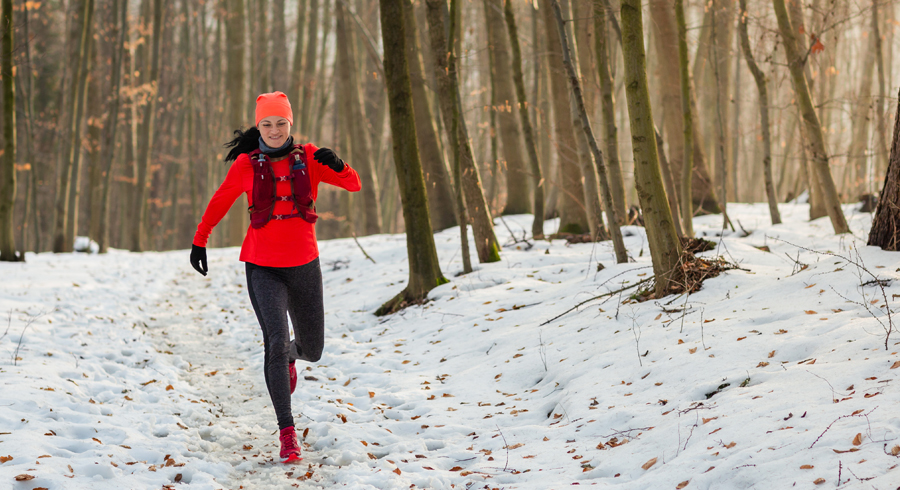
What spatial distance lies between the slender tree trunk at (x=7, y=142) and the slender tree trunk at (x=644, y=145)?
32.9ft

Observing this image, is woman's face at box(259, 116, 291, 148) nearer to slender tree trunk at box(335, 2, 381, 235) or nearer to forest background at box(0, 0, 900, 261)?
forest background at box(0, 0, 900, 261)

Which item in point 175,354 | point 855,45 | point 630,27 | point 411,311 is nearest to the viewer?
point 630,27

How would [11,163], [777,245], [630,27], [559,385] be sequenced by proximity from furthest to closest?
[11,163], [777,245], [630,27], [559,385]

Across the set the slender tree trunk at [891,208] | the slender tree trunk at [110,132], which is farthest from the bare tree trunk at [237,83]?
the slender tree trunk at [891,208]

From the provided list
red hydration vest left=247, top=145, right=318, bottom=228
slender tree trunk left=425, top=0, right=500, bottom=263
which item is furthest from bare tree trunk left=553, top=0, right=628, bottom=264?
red hydration vest left=247, top=145, right=318, bottom=228

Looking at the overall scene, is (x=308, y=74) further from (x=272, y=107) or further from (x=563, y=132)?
(x=272, y=107)

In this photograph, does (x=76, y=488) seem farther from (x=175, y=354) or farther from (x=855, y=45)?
(x=855, y=45)

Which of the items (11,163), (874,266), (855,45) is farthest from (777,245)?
(855,45)

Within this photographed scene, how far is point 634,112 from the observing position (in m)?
5.12

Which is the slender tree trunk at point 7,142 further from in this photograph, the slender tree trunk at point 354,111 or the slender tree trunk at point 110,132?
the slender tree trunk at point 354,111

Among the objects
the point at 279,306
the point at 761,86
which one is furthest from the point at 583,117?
the point at 761,86

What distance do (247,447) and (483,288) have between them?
402 centimetres

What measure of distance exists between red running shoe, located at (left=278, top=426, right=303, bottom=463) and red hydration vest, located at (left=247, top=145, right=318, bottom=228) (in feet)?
4.11

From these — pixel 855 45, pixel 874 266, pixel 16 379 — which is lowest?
pixel 16 379
